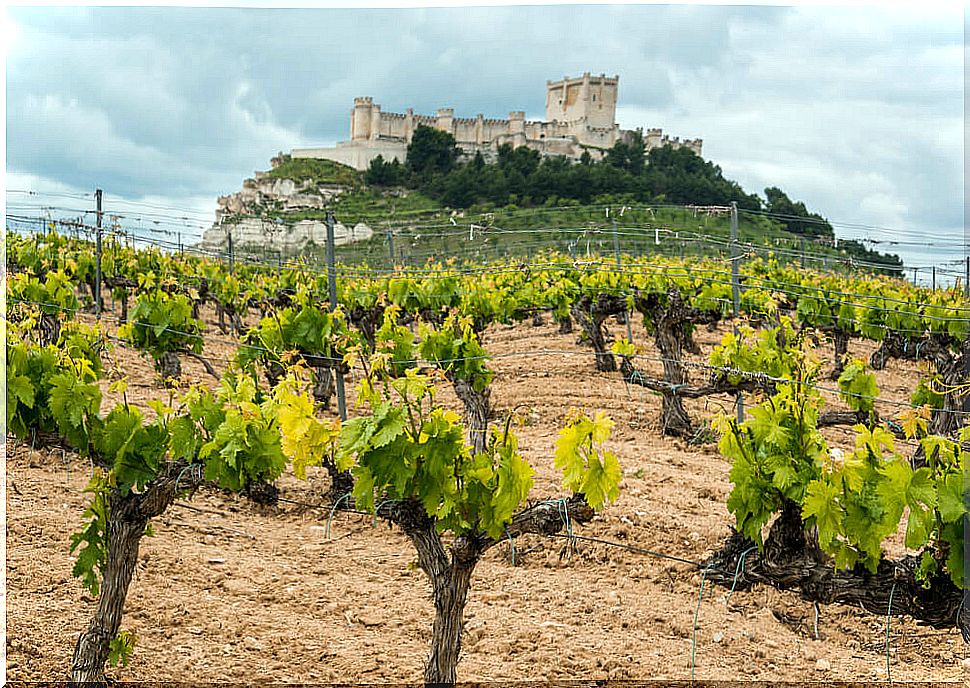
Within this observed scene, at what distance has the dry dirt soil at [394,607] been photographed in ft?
10.7

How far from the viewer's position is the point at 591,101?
2301 inches

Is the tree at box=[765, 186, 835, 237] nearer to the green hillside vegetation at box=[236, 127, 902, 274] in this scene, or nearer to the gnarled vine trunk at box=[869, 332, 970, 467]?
the green hillside vegetation at box=[236, 127, 902, 274]

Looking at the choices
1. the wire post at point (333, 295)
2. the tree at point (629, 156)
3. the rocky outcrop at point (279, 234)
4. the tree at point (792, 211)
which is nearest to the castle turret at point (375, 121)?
the rocky outcrop at point (279, 234)

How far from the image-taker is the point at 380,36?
4418 mm

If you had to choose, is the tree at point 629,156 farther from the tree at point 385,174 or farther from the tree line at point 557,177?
the tree at point 385,174

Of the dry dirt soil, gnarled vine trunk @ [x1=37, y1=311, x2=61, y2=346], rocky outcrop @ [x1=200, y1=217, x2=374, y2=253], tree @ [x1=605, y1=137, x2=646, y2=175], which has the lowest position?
the dry dirt soil

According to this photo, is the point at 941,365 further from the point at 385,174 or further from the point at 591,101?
the point at 591,101

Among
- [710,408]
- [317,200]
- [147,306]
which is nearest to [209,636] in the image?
[147,306]

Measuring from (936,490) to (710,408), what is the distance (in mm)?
5327

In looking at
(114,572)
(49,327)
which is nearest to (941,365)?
(114,572)

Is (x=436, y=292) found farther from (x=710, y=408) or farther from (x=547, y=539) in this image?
(x=547, y=539)

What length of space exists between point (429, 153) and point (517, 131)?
7.84 metres

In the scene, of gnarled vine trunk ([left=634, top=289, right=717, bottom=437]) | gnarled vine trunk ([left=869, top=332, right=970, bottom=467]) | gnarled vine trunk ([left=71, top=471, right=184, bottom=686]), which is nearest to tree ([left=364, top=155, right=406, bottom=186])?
gnarled vine trunk ([left=869, top=332, right=970, bottom=467])

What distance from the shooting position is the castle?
55.5 metres
